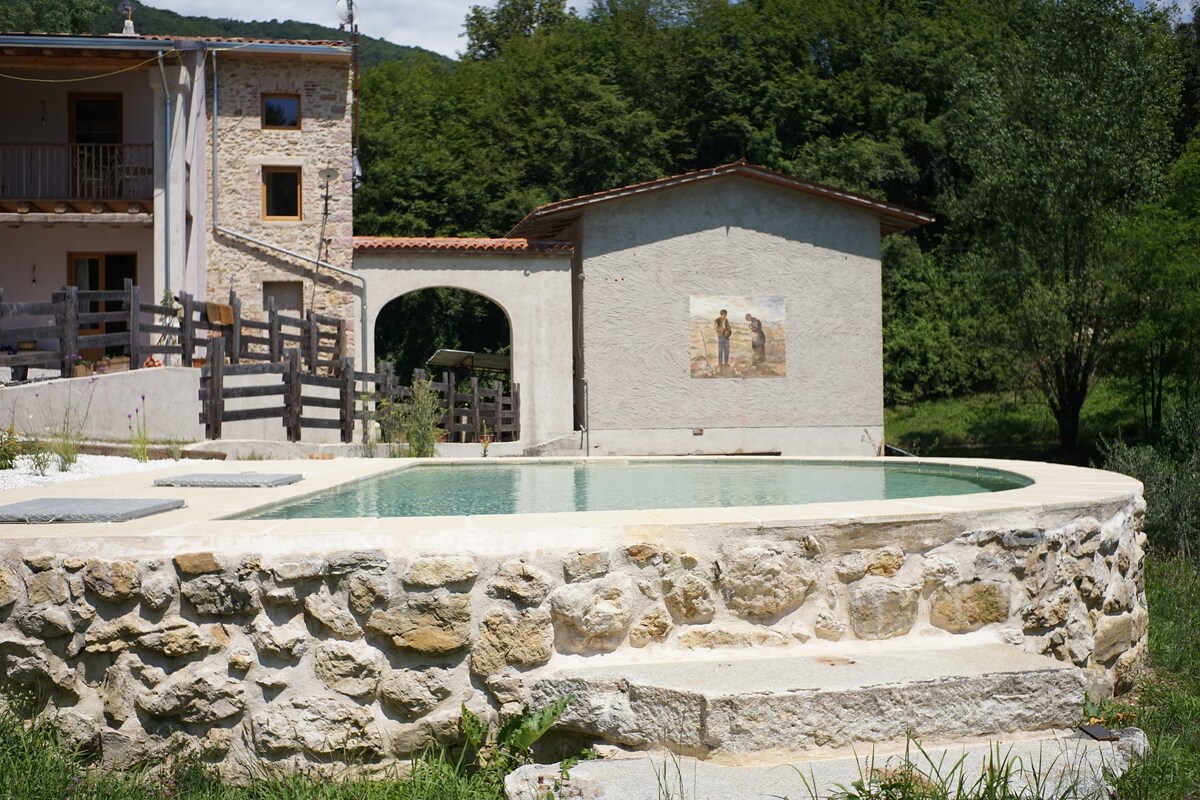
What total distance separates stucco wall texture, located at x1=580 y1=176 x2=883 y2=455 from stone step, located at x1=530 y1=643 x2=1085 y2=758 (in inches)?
667

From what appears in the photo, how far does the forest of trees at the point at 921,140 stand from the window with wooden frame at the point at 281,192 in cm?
1004

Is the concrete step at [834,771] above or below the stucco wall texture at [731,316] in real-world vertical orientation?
below

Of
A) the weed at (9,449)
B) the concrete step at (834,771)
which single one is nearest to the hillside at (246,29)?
the weed at (9,449)

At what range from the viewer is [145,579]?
12.8 ft

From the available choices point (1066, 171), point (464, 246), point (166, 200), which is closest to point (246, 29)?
point (166, 200)

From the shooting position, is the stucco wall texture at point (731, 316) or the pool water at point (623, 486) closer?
the pool water at point (623, 486)

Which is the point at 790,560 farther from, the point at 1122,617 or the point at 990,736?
the point at 1122,617

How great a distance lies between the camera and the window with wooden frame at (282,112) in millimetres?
22578

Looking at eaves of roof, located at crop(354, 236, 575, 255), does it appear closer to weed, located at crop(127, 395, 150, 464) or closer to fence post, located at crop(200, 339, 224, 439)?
fence post, located at crop(200, 339, 224, 439)

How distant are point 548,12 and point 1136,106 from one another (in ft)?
97.0

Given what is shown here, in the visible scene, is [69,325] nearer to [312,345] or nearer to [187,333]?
[187,333]

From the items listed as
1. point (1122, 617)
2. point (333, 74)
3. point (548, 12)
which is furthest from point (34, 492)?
point (548, 12)

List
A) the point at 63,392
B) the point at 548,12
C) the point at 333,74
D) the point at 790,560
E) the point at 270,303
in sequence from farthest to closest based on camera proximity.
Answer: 1. the point at 548,12
2. the point at 333,74
3. the point at 270,303
4. the point at 63,392
5. the point at 790,560

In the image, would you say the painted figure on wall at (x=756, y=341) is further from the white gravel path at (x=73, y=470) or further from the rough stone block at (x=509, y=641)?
the rough stone block at (x=509, y=641)
